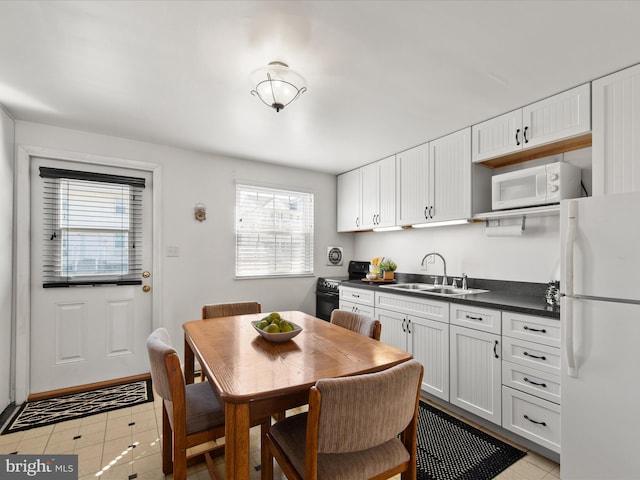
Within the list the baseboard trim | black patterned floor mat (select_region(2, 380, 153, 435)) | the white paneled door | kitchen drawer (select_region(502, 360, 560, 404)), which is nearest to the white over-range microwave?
kitchen drawer (select_region(502, 360, 560, 404))

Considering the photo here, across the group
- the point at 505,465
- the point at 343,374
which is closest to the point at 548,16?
the point at 343,374

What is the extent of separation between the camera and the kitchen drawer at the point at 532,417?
73.8 inches

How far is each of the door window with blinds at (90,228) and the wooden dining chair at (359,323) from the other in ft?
7.12

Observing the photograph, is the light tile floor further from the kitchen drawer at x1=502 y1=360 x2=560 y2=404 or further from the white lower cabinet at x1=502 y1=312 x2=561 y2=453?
the kitchen drawer at x1=502 y1=360 x2=560 y2=404

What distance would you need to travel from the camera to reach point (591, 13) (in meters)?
1.42

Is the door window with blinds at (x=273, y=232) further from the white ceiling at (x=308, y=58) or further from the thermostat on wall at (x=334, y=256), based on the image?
the white ceiling at (x=308, y=58)

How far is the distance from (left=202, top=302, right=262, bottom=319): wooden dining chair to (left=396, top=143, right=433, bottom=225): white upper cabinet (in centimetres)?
178

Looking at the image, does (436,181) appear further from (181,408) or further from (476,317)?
(181,408)

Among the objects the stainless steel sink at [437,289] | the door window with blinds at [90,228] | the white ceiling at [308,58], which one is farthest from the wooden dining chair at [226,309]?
the white ceiling at [308,58]

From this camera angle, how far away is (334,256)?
4.37m

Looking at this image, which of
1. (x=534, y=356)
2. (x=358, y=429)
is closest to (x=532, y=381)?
(x=534, y=356)

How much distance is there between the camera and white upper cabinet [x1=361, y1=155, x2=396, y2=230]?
351 cm

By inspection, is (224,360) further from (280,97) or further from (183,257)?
(183,257)

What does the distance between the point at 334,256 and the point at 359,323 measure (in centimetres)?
236
